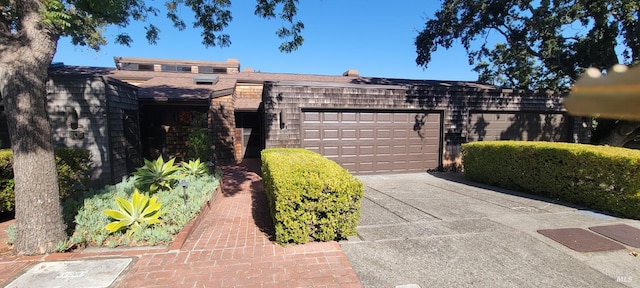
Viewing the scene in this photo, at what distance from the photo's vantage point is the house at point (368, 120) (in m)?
8.53

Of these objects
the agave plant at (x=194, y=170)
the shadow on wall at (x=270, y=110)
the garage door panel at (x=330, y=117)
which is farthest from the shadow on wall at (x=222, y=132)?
the garage door panel at (x=330, y=117)

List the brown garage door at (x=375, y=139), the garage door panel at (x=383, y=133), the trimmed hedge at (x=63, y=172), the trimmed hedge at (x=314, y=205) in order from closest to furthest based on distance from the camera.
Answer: the trimmed hedge at (x=314, y=205)
the trimmed hedge at (x=63, y=172)
the brown garage door at (x=375, y=139)
the garage door panel at (x=383, y=133)

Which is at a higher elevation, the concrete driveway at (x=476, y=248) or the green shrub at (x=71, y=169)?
the green shrub at (x=71, y=169)

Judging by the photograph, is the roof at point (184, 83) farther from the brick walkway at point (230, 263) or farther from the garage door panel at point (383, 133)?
the brick walkway at point (230, 263)

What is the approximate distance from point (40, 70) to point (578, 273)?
6.86 metres

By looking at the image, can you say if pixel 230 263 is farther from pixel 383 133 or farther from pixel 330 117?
pixel 383 133

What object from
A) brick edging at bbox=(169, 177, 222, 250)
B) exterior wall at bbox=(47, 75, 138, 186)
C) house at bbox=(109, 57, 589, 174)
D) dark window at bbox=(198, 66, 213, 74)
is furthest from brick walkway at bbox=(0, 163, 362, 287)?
dark window at bbox=(198, 66, 213, 74)

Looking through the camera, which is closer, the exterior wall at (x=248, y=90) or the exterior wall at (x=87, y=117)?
the exterior wall at (x=87, y=117)

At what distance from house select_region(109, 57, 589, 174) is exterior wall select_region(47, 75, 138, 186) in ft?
5.91

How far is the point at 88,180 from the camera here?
625 cm

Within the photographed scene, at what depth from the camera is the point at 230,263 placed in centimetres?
319

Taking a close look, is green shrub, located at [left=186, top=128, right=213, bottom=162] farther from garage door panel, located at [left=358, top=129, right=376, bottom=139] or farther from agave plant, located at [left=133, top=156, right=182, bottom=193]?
garage door panel, located at [left=358, top=129, right=376, bottom=139]

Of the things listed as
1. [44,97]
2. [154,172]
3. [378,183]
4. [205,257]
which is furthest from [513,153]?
[44,97]

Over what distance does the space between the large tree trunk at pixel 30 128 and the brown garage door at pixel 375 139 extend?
5924 mm
